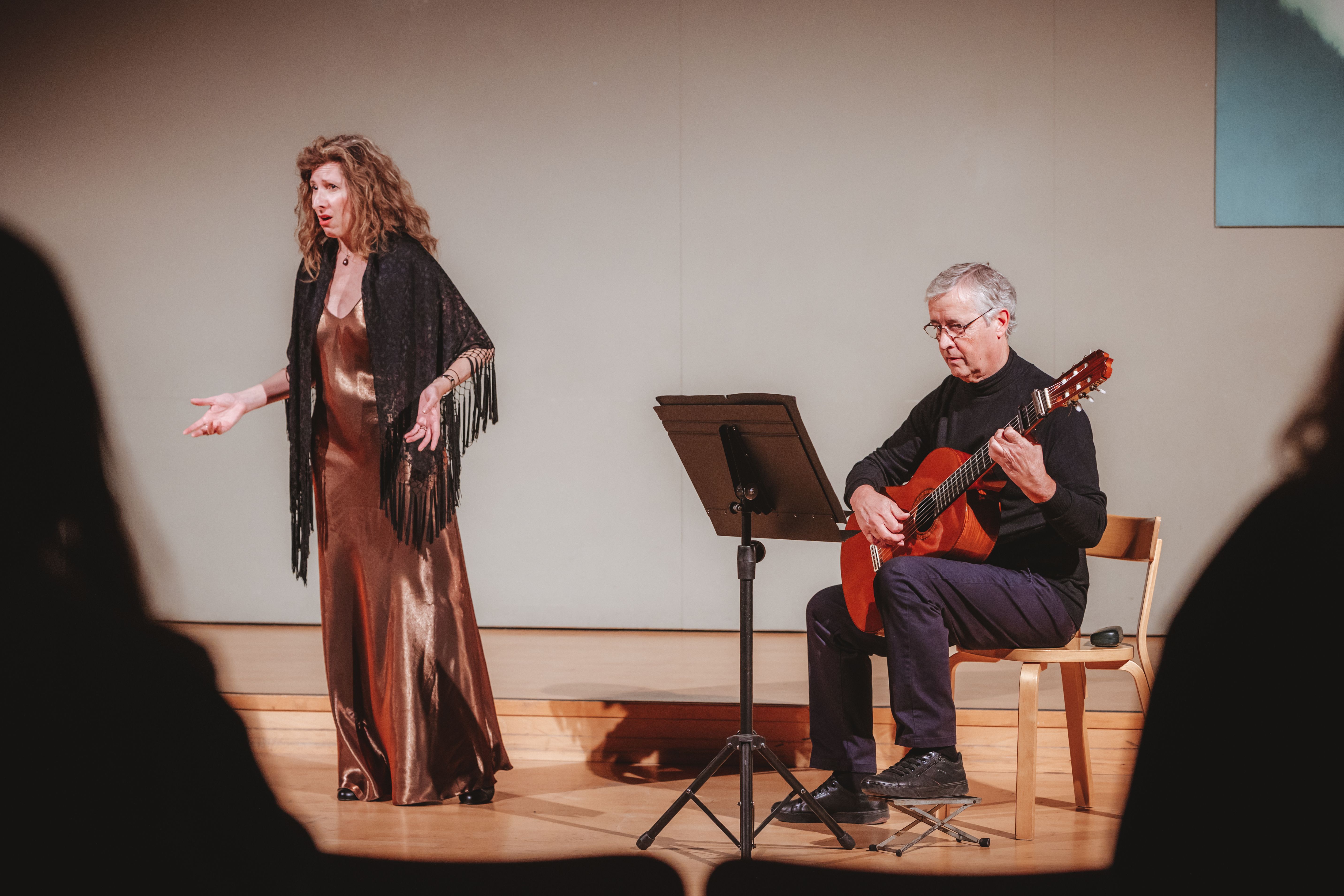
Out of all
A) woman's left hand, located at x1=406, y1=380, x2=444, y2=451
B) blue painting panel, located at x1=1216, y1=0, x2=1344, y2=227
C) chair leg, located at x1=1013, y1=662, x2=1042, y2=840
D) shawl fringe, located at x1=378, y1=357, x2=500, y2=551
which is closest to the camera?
chair leg, located at x1=1013, y1=662, x2=1042, y2=840

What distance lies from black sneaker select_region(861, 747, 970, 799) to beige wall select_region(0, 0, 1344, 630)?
2.26 m

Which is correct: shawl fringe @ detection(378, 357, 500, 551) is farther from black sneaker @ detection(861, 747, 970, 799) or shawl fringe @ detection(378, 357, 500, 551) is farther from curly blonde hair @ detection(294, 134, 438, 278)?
black sneaker @ detection(861, 747, 970, 799)

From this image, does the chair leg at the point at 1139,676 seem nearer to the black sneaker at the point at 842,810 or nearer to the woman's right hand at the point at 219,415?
the black sneaker at the point at 842,810

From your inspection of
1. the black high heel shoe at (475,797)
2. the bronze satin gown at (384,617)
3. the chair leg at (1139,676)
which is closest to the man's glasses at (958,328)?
the chair leg at (1139,676)

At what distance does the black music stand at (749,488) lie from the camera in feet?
7.48

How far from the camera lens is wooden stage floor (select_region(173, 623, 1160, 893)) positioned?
252cm

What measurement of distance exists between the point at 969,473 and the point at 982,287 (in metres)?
0.49

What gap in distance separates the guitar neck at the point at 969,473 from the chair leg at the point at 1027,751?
15.5 inches

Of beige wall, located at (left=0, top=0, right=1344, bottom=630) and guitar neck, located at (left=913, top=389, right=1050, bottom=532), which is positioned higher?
beige wall, located at (left=0, top=0, right=1344, bottom=630)

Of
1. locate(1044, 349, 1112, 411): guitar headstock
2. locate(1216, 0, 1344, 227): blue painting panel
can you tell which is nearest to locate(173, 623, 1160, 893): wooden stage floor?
locate(1044, 349, 1112, 411): guitar headstock

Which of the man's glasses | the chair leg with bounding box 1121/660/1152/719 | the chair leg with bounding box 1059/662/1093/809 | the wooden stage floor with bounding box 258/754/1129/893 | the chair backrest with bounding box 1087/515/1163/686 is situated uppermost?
the man's glasses

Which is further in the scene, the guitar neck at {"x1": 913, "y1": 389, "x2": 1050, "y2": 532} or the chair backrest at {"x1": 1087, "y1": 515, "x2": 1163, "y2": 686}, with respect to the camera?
the chair backrest at {"x1": 1087, "y1": 515, "x2": 1163, "y2": 686}

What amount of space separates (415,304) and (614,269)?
2.03 metres

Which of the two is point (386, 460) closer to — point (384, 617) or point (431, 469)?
point (431, 469)
